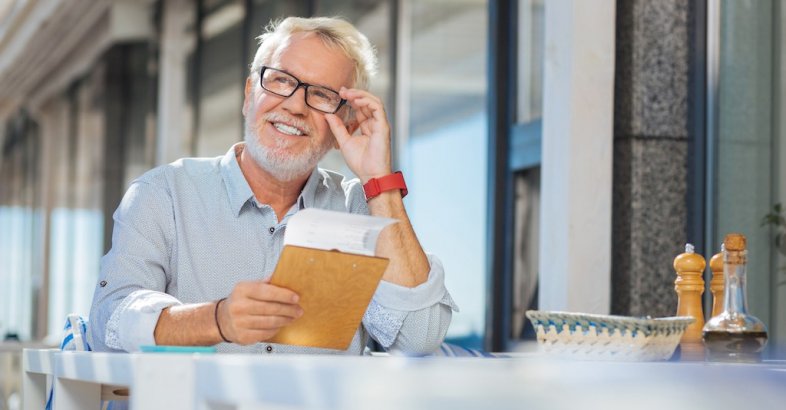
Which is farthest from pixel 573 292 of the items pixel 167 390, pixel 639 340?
pixel 167 390

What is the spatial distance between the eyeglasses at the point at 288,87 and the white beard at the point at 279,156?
0.19 feet

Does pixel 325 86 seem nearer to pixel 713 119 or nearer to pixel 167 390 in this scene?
pixel 167 390

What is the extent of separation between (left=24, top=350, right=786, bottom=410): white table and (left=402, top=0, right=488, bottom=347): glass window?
4416mm

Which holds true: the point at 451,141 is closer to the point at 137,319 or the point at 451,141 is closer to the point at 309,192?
the point at 309,192

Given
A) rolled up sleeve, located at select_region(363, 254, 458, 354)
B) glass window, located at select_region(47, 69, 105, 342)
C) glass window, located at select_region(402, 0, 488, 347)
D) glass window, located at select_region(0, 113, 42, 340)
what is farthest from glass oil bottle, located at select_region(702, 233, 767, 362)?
glass window, located at select_region(0, 113, 42, 340)

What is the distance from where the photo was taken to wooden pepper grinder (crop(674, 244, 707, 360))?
7.42 feet

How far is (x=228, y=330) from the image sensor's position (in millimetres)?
1963

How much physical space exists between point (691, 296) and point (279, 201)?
935mm

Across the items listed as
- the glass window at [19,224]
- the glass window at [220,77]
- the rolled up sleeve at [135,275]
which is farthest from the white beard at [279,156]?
the glass window at [19,224]

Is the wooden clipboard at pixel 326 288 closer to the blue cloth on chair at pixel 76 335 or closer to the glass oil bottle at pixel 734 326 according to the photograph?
the glass oil bottle at pixel 734 326

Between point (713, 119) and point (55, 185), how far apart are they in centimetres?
1082

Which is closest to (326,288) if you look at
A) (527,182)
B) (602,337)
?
(602,337)

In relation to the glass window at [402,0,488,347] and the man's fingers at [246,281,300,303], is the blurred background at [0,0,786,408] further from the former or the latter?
the man's fingers at [246,281,300,303]

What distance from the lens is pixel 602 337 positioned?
1.88 meters
